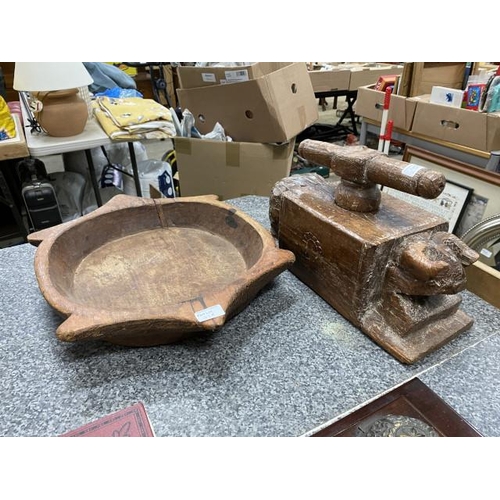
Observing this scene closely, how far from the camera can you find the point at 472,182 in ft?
3.98

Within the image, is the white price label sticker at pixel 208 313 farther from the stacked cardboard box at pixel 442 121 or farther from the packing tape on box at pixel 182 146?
the packing tape on box at pixel 182 146

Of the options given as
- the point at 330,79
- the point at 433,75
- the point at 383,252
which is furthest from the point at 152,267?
the point at 330,79

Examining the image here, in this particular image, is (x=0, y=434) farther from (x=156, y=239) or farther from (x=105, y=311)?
(x=156, y=239)

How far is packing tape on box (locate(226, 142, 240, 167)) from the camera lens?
1.62 meters

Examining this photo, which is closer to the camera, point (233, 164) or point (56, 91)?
point (56, 91)

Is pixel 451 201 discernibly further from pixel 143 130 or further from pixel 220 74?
pixel 143 130

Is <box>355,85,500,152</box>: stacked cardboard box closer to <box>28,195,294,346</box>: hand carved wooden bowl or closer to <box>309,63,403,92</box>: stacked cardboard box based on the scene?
<box>28,195,294,346</box>: hand carved wooden bowl

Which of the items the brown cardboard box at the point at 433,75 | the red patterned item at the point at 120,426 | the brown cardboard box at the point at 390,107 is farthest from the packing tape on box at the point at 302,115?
the red patterned item at the point at 120,426

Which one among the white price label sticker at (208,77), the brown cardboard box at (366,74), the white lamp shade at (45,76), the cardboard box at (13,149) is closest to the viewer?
the white lamp shade at (45,76)

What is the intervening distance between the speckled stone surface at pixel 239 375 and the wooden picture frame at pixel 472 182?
0.50m

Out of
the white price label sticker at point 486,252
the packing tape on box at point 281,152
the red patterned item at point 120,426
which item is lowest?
the white price label sticker at point 486,252

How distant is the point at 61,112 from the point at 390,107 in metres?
1.32

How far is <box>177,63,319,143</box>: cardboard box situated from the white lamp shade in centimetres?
52

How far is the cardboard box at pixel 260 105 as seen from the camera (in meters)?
1.56
